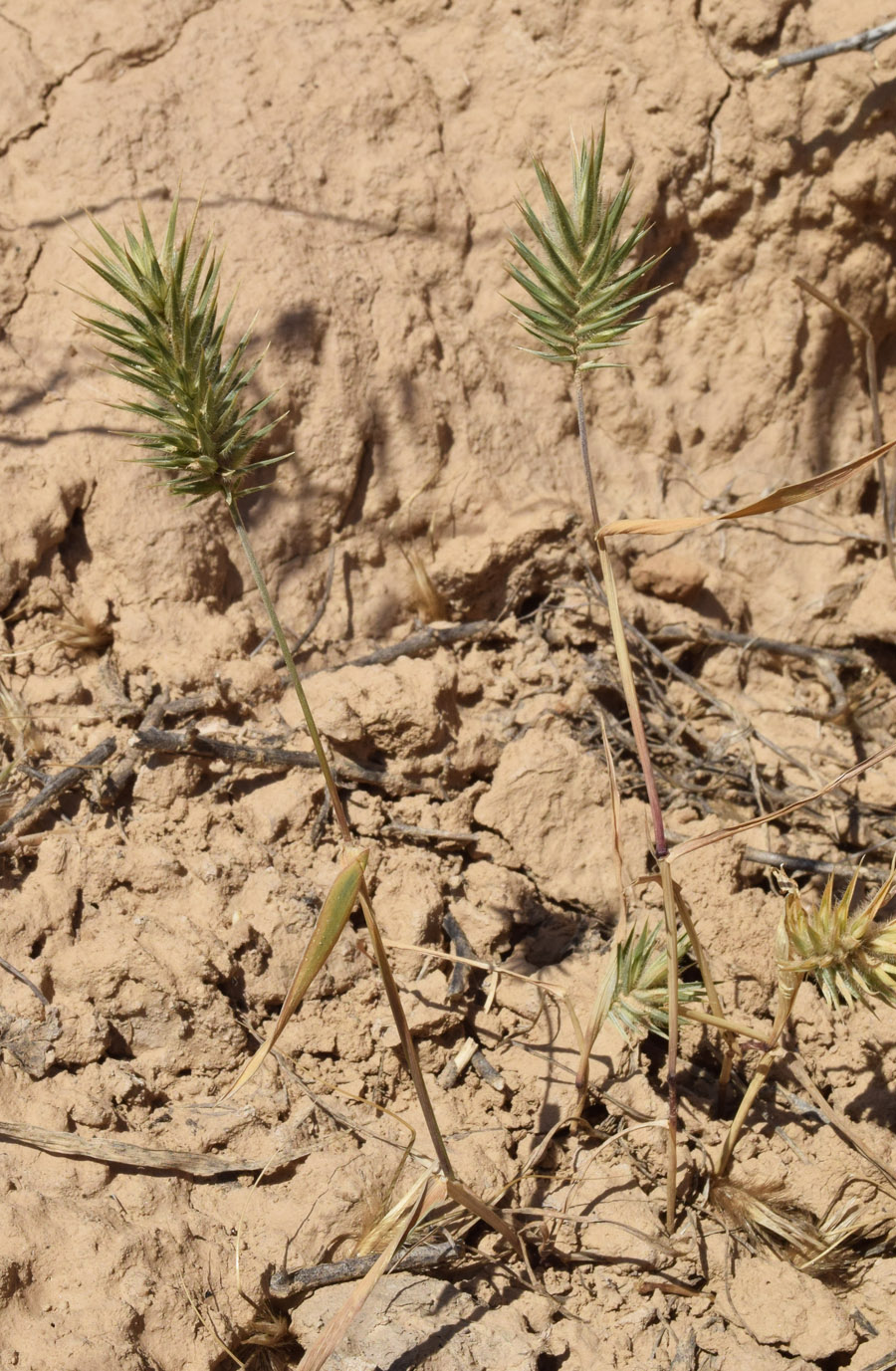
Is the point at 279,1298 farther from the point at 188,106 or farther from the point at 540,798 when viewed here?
the point at 188,106

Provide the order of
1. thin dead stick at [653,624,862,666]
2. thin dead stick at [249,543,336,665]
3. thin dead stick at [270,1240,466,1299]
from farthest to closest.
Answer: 1. thin dead stick at [653,624,862,666]
2. thin dead stick at [249,543,336,665]
3. thin dead stick at [270,1240,466,1299]

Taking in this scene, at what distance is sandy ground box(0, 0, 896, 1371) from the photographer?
1.96m

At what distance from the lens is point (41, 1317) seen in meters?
1.73

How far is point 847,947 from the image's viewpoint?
170 centimetres

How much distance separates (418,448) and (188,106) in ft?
3.28

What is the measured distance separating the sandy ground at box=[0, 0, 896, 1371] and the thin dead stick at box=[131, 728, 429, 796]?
0.06 feet

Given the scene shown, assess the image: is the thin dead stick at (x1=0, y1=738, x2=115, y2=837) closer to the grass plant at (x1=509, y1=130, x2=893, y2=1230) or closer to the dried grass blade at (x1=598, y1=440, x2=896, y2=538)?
the grass plant at (x1=509, y1=130, x2=893, y2=1230)

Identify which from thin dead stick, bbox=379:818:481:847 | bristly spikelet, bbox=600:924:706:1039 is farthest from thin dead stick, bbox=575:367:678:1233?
thin dead stick, bbox=379:818:481:847

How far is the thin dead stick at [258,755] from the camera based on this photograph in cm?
226

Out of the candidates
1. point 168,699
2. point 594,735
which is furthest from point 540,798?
point 168,699

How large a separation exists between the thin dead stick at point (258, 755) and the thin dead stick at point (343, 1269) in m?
0.93

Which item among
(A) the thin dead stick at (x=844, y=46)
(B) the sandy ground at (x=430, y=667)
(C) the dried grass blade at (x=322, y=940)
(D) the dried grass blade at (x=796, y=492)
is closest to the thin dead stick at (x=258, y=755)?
(B) the sandy ground at (x=430, y=667)

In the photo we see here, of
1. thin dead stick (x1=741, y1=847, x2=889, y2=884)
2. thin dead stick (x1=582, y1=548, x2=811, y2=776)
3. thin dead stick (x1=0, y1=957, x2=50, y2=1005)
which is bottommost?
thin dead stick (x1=741, y1=847, x2=889, y2=884)

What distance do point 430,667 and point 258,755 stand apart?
17.8 inches
